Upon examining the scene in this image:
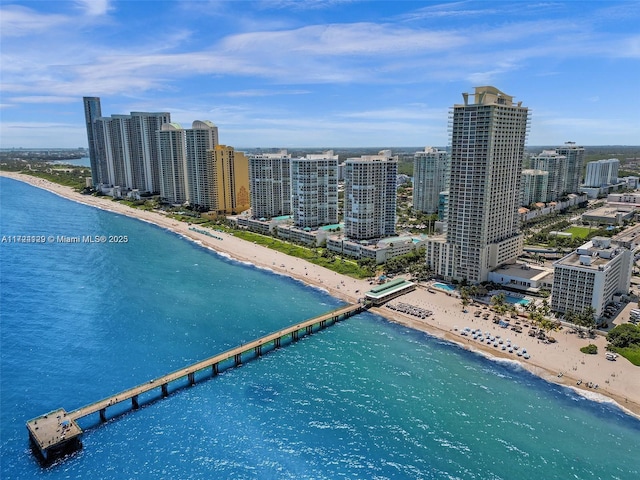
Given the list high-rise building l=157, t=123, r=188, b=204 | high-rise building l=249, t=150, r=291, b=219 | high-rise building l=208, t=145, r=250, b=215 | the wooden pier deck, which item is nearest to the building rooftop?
the wooden pier deck

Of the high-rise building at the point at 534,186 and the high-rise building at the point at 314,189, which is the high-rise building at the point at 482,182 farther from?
the high-rise building at the point at 534,186

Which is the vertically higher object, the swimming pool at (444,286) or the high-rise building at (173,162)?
the high-rise building at (173,162)

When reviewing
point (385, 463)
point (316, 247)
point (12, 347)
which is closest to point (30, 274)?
point (12, 347)

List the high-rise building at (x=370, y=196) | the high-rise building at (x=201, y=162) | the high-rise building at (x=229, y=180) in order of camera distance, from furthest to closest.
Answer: the high-rise building at (x=201, y=162) → the high-rise building at (x=229, y=180) → the high-rise building at (x=370, y=196)

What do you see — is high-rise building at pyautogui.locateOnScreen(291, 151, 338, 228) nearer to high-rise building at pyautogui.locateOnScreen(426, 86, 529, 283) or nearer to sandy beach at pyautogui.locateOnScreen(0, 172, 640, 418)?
sandy beach at pyautogui.locateOnScreen(0, 172, 640, 418)

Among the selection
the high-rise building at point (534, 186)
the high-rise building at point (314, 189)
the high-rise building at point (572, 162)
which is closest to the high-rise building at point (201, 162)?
the high-rise building at point (314, 189)

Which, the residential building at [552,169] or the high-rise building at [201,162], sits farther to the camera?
the residential building at [552,169]

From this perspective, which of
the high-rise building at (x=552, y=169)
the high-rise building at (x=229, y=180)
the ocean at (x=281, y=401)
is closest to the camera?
the ocean at (x=281, y=401)
